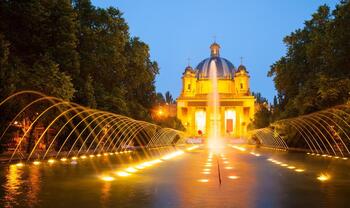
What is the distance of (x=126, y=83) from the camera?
1898 inches

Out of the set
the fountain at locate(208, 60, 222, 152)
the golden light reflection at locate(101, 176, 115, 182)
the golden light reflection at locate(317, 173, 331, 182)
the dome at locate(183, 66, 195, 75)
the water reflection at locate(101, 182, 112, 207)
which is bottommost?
the water reflection at locate(101, 182, 112, 207)

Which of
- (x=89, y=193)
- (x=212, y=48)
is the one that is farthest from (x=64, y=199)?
(x=212, y=48)

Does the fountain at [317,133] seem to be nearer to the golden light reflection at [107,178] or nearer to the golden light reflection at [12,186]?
the golden light reflection at [107,178]

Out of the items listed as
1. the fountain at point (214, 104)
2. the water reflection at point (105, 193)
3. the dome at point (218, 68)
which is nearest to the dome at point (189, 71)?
the dome at point (218, 68)

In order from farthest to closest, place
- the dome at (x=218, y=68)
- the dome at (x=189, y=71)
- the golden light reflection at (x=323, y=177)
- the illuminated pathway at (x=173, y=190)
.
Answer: the dome at (x=218, y=68), the dome at (x=189, y=71), the golden light reflection at (x=323, y=177), the illuminated pathway at (x=173, y=190)

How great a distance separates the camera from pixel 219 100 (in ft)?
516

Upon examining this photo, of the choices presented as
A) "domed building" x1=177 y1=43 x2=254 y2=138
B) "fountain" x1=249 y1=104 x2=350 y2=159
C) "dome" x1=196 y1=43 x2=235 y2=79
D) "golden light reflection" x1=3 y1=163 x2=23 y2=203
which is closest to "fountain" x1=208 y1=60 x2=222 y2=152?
"domed building" x1=177 y1=43 x2=254 y2=138

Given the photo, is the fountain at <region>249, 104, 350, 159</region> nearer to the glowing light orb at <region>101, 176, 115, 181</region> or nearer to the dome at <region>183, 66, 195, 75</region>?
the glowing light orb at <region>101, 176, 115, 181</region>

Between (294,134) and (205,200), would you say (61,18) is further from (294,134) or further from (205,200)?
(294,134)

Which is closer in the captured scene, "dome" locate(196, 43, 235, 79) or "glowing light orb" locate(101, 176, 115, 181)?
"glowing light orb" locate(101, 176, 115, 181)

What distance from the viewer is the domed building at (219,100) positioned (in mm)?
153875

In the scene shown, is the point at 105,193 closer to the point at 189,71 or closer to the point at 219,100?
the point at 219,100

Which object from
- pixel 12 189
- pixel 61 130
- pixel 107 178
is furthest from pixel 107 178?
pixel 61 130

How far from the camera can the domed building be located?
505 feet
